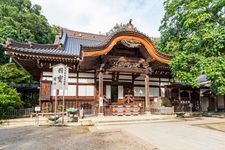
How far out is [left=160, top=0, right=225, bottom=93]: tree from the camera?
42.5 feet

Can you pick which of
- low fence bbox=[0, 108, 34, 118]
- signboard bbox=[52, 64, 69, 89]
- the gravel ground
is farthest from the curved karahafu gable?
low fence bbox=[0, 108, 34, 118]

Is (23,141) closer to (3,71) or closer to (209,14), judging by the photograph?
(209,14)

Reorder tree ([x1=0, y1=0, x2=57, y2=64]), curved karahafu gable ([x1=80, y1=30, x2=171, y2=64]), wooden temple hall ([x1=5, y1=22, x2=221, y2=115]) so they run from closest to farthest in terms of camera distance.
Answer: curved karahafu gable ([x1=80, y1=30, x2=171, y2=64]) → wooden temple hall ([x1=5, y1=22, x2=221, y2=115]) → tree ([x1=0, y1=0, x2=57, y2=64])

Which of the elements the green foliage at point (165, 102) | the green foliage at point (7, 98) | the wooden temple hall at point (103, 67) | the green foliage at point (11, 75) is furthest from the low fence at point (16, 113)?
the green foliage at point (165, 102)

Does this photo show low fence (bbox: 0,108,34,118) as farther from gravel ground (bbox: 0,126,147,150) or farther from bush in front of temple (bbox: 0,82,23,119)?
gravel ground (bbox: 0,126,147,150)

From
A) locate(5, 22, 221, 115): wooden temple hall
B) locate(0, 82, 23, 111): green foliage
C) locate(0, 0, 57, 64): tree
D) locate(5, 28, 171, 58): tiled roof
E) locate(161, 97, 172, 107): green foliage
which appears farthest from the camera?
locate(0, 0, 57, 64): tree

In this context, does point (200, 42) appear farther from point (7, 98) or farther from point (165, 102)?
point (7, 98)

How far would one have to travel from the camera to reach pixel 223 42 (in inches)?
522

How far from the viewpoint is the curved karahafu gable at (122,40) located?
14.4m

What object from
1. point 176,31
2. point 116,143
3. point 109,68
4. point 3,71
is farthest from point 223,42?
point 3,71

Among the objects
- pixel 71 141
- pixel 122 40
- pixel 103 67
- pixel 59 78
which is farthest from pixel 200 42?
pixel 71 141

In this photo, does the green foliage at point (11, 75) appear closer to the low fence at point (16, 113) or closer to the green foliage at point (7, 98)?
the low fence at point (16, 113)

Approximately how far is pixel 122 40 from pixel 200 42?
17.2 ft

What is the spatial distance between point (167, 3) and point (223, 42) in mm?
5977
